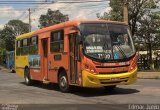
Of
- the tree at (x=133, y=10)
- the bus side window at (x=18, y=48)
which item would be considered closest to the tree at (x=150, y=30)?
the tree at (x=133, y=10)

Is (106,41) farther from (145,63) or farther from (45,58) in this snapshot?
(145,63)

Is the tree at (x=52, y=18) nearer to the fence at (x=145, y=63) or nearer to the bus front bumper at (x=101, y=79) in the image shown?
the fence at (x=145, y=63)

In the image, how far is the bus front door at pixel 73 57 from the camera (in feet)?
53.4

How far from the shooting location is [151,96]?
14.7m

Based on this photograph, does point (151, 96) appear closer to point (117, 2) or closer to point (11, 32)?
point (117, 2)

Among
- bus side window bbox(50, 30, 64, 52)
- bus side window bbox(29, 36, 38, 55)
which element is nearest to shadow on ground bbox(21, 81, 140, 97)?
bus side window bbox(50, 30, 64, 52)

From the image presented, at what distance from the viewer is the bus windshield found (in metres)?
15.5

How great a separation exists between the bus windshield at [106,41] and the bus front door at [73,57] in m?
0.70

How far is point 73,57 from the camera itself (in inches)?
649

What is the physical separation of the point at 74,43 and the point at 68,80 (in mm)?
1599

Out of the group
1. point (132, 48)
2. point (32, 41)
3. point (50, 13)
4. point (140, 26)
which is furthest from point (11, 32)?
point (132, 48)

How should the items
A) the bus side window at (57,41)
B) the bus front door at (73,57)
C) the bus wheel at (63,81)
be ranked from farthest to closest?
the bus side window at (57,41), the bus wheel at (63,81), the bus front door at (73,57)

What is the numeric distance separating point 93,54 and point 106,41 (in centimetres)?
79

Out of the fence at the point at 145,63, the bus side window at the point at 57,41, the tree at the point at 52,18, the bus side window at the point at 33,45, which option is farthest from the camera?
the tree at the point at 52,18
